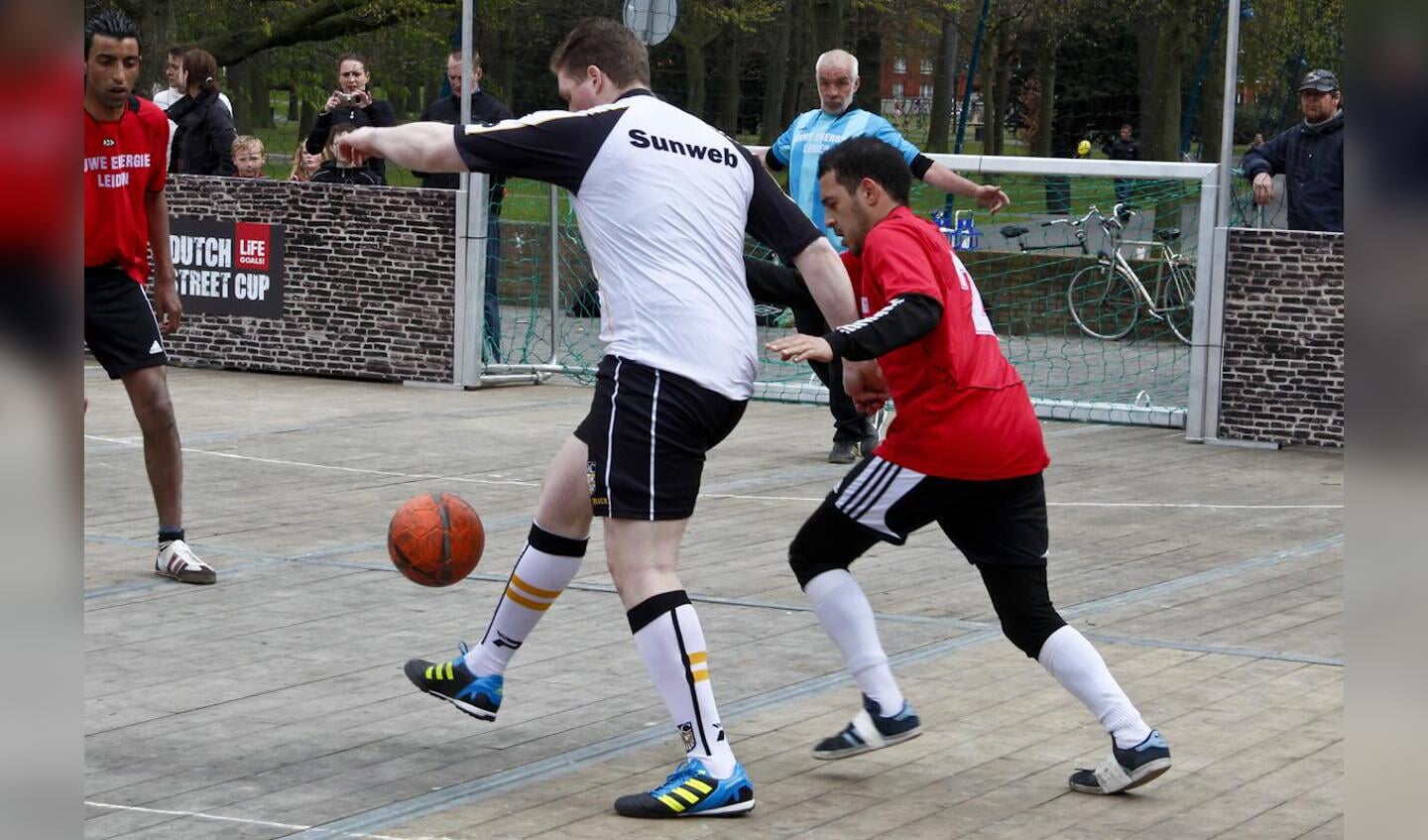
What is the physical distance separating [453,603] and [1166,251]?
989cm

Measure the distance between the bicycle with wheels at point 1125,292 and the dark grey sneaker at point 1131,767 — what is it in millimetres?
10719

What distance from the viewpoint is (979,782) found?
16.2 ft

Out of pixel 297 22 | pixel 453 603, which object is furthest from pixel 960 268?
pixel 297 22

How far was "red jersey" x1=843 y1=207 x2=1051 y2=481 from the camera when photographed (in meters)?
4.84

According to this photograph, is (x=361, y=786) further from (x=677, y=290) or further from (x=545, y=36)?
(x=545, y=36)

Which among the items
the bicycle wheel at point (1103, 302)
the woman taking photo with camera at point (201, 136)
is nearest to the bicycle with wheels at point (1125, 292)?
the bicycle wheel at point (1103, 302)

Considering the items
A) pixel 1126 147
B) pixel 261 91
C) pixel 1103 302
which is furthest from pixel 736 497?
pixel 261 91

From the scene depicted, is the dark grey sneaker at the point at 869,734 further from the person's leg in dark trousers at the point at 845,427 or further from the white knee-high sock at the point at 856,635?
the person's leg in dark trousers at the point at 845,427

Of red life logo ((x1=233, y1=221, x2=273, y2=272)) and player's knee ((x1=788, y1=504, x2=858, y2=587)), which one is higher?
red life logo ((x1=233, y1=221, x2=273, y2=272))

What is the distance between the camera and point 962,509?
495 cm

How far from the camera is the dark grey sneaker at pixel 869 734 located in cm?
500

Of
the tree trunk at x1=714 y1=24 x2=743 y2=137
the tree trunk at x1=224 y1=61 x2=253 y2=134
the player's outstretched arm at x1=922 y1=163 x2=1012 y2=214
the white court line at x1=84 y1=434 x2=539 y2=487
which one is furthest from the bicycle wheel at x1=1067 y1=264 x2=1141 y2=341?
the tree trunk at x1=224 y1=61 x2=253 y2=134

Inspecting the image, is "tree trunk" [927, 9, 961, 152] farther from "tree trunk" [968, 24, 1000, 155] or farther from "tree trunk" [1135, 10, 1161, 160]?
"tree trunk" [1135, 10, 1161, 160]

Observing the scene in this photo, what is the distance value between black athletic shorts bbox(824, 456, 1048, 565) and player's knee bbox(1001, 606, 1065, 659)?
5.3 inches
